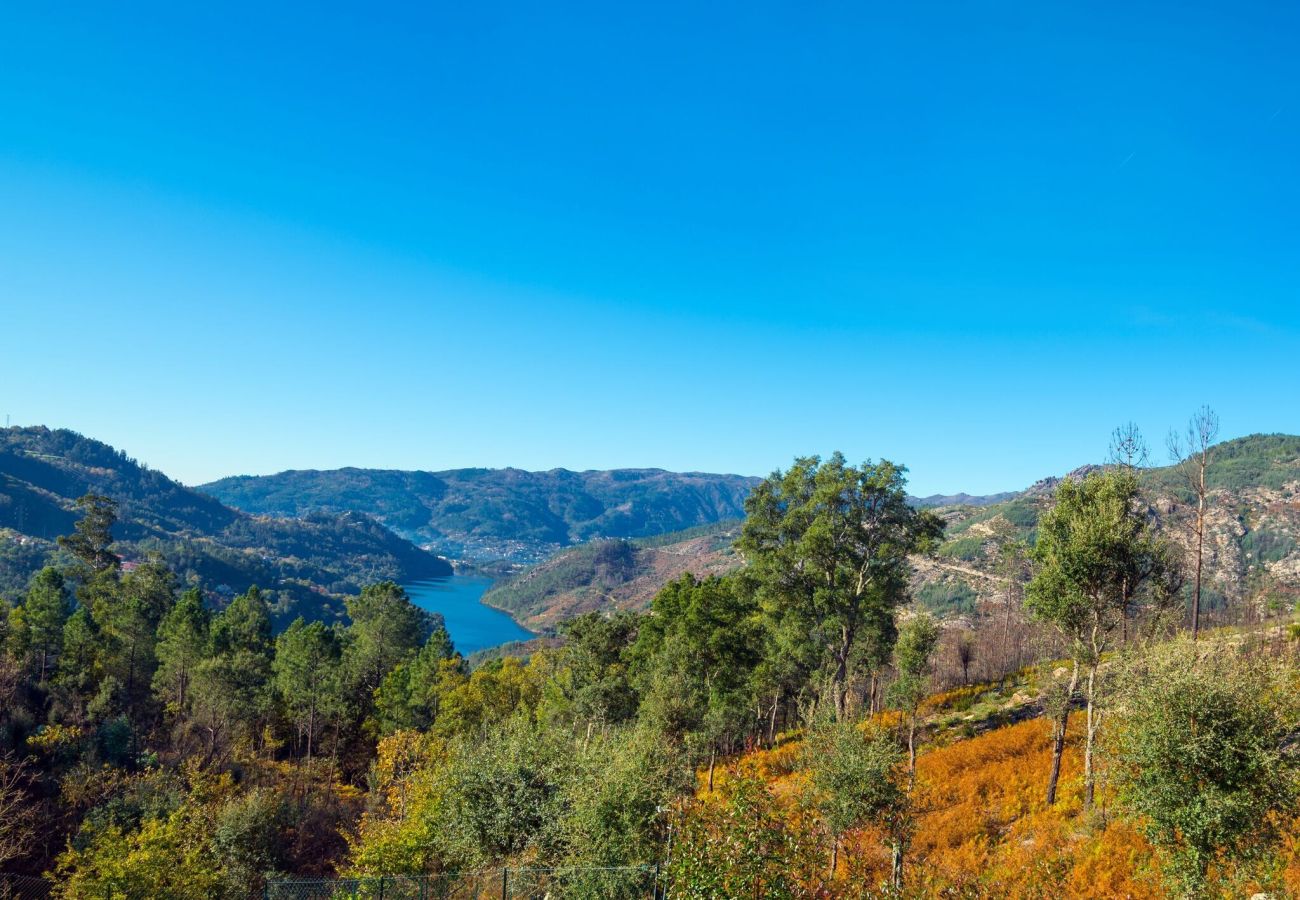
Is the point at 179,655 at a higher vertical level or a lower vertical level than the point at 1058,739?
lower

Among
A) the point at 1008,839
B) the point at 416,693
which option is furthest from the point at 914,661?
the point at 416,693

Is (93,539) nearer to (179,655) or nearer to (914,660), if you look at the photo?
(179,655)

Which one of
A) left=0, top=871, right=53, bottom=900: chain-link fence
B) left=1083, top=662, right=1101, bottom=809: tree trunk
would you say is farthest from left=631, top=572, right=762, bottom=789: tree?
left=0, top=871, right=53, bottom=900: chain-link fence

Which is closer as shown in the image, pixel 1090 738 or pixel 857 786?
pixel 857 786

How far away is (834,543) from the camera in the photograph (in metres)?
30.0

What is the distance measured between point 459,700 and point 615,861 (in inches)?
1563

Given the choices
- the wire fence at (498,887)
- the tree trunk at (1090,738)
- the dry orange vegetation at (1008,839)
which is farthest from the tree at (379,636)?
the tree trunk at (1090,738)

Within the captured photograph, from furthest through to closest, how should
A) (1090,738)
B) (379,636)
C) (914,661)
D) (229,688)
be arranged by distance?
(379,636), (229,688), (914,661), (1090,738)

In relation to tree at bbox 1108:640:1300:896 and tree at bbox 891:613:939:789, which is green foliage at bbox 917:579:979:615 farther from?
tree at bbox 1108:640:1300:896

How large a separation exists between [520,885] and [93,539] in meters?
82.2

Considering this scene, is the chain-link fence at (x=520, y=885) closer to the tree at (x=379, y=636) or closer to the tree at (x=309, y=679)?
the tree at (x=309, y=679)

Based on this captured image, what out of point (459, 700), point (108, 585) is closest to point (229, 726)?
point (459, 700)

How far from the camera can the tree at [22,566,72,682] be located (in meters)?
53.9

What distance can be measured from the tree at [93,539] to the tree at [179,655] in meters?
24.8
